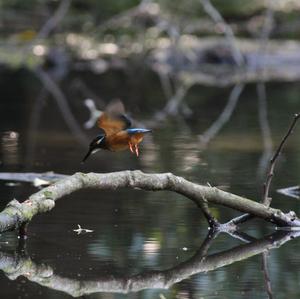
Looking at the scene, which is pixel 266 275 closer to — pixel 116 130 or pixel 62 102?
pixel 116 130

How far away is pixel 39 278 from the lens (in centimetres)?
404

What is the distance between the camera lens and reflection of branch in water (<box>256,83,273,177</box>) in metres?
7.30

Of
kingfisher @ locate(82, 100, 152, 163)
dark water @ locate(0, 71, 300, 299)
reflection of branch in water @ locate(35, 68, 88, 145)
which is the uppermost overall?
kingfisher @ locate(82, 100, 152, 163)

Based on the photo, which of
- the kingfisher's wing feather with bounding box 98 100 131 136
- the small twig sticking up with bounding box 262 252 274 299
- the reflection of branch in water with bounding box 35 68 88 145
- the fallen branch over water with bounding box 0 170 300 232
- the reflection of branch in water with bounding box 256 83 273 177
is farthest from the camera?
the reflection of branch in water with bounding box 35 68 88 145

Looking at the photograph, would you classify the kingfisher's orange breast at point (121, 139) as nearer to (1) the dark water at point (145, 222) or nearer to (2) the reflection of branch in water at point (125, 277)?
(1) the dark water at point (145, 222)

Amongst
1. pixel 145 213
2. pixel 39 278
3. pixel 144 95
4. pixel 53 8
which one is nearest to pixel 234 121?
pixel 144 95

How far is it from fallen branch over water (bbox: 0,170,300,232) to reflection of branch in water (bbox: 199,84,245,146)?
11.0 feet

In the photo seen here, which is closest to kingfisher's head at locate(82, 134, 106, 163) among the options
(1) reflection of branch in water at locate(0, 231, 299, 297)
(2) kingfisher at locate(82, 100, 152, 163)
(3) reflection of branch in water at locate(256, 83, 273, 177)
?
(2) kingfisher at locate(82, 100, 152, 163)

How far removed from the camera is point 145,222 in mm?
5184

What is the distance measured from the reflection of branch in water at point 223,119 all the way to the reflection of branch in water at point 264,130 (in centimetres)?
30

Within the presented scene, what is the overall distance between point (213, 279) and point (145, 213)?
4.51 feet

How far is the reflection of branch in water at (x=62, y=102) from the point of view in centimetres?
897

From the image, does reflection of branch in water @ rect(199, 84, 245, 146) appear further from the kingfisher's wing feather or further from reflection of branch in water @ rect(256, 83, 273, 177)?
the kingfisher's wing feather

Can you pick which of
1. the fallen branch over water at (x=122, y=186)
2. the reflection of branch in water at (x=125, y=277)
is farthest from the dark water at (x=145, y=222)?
the fallen branch over water at (x=122, y=186)
